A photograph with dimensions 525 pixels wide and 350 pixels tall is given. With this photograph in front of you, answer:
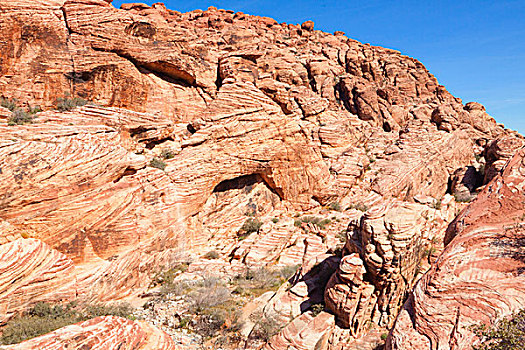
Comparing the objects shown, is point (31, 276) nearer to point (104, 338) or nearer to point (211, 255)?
point (104, 338)

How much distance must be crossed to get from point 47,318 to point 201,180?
37.0 ft

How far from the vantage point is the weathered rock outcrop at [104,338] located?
7.34m

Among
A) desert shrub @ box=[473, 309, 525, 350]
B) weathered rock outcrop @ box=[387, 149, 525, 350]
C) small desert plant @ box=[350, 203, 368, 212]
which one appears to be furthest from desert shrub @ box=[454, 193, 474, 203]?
desert shrub @ box=[473, 309, 525, 350]

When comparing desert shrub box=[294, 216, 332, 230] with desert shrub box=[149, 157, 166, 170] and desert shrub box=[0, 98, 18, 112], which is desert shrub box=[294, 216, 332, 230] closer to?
desert shrub box=[149, 157, 166, 170]

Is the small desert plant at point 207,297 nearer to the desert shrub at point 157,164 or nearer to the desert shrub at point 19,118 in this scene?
the desert shrub at point 157,164

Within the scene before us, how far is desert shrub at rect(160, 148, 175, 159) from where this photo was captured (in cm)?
1916

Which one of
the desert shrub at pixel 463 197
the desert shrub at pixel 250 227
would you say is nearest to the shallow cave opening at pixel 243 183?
the desert shrub at pixel 250 227

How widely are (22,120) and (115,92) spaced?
629 cm

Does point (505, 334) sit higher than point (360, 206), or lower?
lower

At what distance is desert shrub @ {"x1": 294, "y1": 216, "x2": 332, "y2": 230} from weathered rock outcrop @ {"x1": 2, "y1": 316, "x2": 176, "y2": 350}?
15422 mm

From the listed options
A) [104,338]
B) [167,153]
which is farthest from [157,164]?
[104,338]

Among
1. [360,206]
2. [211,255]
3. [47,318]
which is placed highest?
[360,206]

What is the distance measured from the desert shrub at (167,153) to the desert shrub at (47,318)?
31.7 feet

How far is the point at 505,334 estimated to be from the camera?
4.93 m
